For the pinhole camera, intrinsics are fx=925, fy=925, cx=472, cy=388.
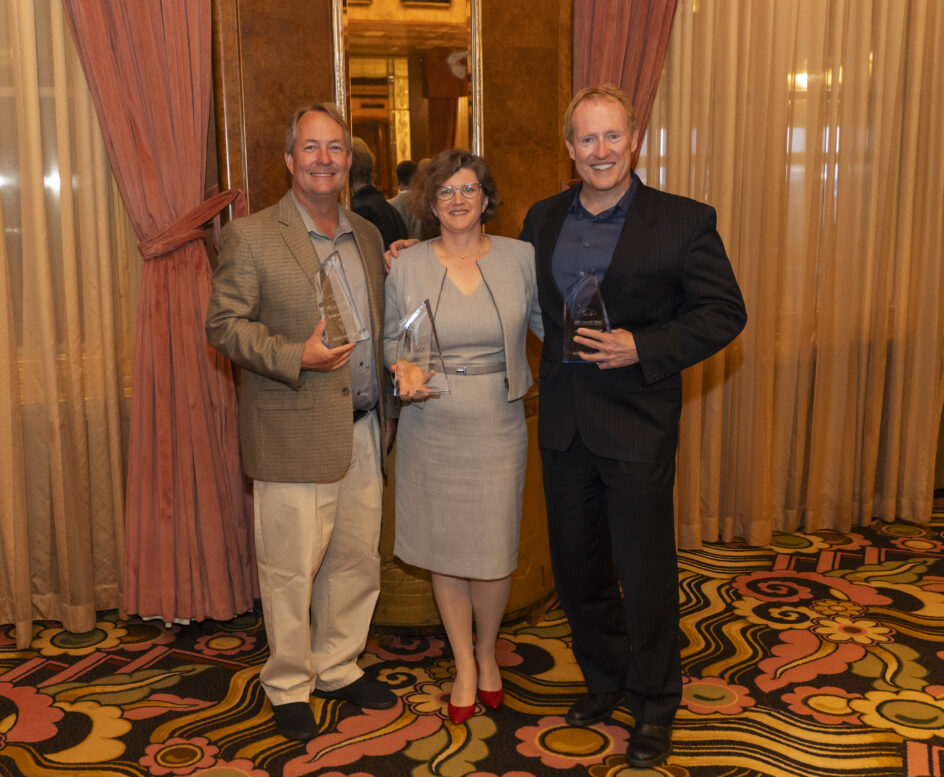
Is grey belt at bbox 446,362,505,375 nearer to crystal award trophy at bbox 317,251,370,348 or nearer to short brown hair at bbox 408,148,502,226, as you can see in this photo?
crystal award trophy at bbox 317,251,370,348

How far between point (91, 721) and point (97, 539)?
2.83ft

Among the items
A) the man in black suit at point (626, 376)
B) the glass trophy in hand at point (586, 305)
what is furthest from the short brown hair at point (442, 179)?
the glass trophy in hand at point (586, 305)

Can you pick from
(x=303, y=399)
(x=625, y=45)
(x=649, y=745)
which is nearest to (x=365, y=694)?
(x=649, y=745)

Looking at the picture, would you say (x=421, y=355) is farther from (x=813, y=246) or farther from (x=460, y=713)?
(x=813, y=246)

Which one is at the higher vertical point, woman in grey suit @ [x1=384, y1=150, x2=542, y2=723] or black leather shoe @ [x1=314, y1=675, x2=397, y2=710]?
woman in grey suit @ [x1=384, y1=150, x2=542, y2=723]

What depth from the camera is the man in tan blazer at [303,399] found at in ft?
8.28

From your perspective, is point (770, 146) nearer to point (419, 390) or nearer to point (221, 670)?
point (419, 390)

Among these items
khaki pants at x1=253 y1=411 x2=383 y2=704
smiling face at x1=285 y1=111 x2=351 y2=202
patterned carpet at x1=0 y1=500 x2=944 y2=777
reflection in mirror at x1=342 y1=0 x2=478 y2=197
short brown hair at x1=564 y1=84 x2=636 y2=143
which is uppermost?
reflection in mirror at x1=342 y1=0 x2=478 y2=197

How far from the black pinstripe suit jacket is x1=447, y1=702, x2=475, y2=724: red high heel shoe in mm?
851

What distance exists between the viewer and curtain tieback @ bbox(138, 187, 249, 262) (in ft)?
10.6

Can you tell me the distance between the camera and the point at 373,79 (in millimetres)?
3424

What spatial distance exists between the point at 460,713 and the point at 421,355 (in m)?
1.08

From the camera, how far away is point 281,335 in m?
2.52

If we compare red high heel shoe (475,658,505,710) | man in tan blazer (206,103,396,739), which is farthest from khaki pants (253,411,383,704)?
red high heel shoe (475,658,505,710)
